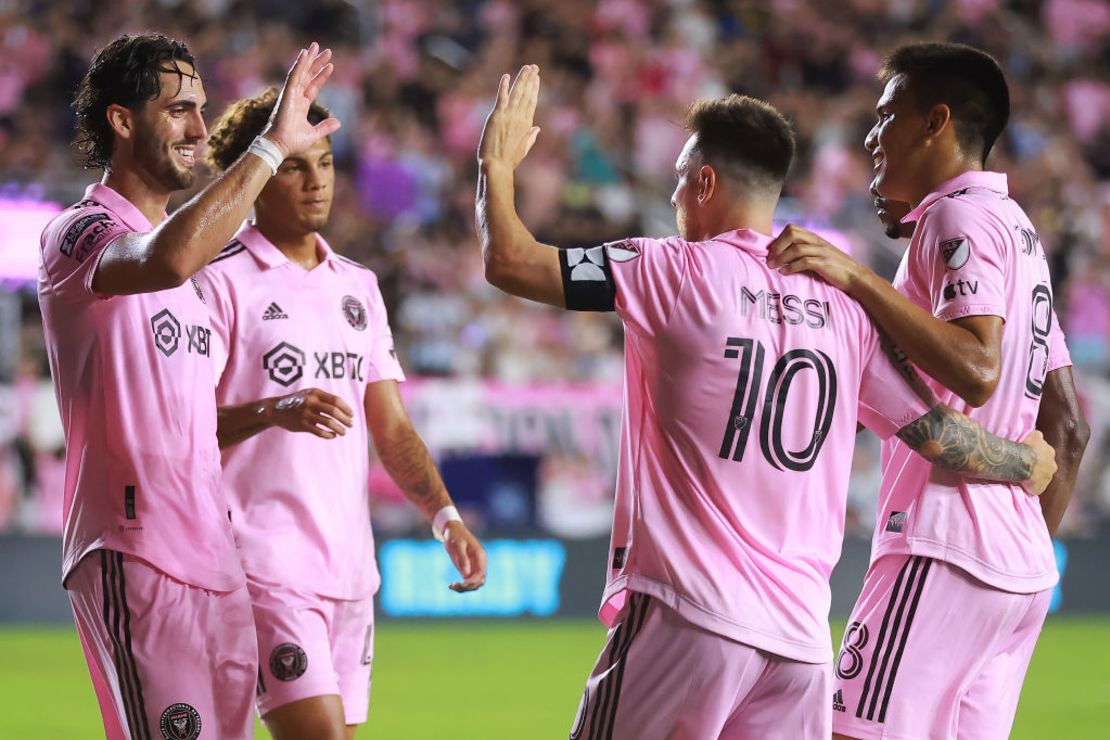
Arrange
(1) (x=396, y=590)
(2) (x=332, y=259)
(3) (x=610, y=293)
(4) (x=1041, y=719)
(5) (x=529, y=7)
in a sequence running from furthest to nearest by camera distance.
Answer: (5) (x=529, y=7) → (1) (x=396, y=590) → (4) (x=1041, y=719) → (2) (x=332, y=259) → (3) (x=610, y=293)

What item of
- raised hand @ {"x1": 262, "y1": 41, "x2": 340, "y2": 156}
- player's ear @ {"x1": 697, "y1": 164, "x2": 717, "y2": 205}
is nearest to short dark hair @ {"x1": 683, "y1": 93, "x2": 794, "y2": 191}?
player's ear @ {"x1": 697, "y1": 164, "x2": 717, "y2": 205}

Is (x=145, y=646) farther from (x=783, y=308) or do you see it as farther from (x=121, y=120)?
(x=783, y=308)

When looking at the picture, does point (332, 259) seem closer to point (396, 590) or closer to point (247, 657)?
point (247, 657)

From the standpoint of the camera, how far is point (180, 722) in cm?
403

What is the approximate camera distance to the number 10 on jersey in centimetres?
366

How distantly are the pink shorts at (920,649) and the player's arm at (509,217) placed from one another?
52.9 inches

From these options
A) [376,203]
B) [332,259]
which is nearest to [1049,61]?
[376,203]

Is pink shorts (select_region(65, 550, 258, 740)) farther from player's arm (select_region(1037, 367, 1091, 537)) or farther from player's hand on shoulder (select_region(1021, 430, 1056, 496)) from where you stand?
player's arm (select_region(1037, 367, 1091, 537))

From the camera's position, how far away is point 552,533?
12586 mm

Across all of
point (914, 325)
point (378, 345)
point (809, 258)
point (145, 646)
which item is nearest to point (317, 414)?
point (145, 646)

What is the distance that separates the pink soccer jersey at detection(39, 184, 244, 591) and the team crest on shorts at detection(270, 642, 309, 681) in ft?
2.44

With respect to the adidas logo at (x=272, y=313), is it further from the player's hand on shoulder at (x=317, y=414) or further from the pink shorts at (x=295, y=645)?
the pink shorts at (x=295, y=645)

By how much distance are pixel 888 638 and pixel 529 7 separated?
14077 millimetres

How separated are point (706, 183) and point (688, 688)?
1.30 metres
